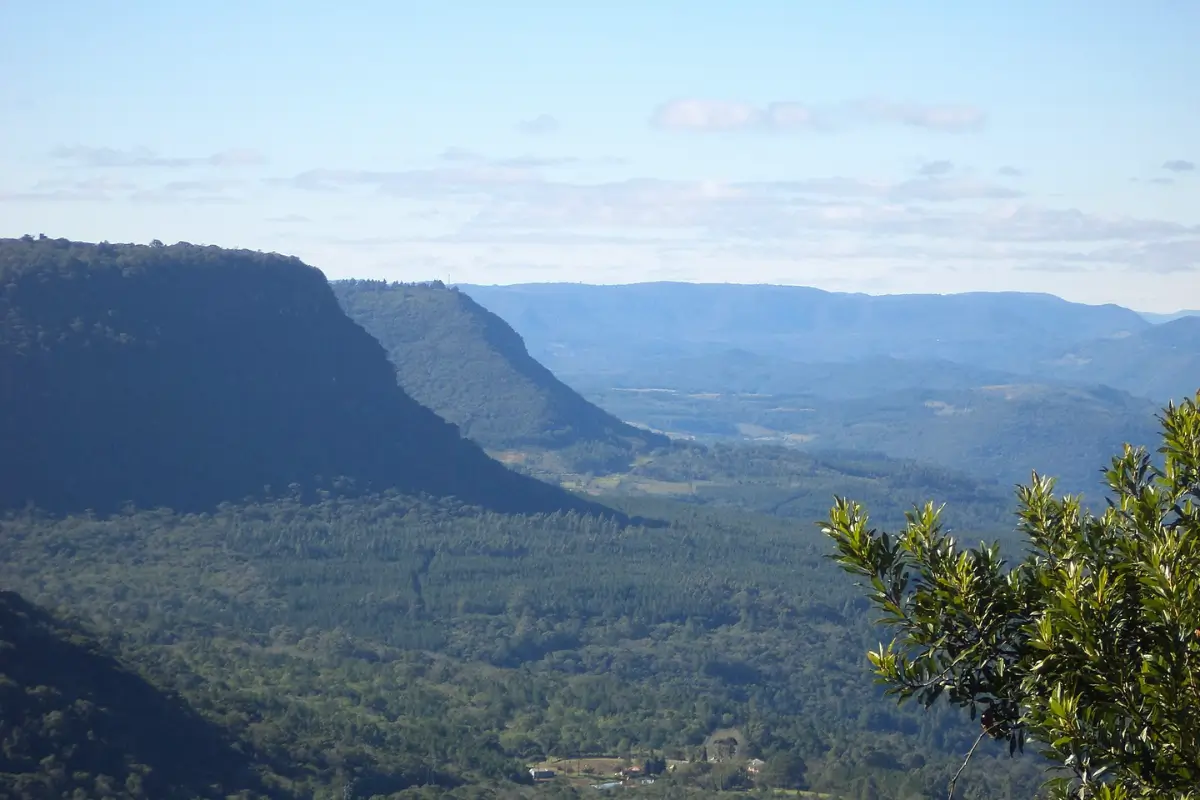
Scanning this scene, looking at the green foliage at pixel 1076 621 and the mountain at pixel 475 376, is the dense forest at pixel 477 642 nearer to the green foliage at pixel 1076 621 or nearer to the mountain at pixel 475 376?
the green foliage at pixel 1076 621

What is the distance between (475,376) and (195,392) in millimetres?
62500

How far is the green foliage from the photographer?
951 cm

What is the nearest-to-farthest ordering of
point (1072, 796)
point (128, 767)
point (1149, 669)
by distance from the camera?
point (1149, 669) → point (1072, 796) → point (128, 767)

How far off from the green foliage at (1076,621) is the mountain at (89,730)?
31.9m

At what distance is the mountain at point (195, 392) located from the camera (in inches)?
3708

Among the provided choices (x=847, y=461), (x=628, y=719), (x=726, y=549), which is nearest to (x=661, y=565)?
(x=726, y=549)

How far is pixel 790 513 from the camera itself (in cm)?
14788

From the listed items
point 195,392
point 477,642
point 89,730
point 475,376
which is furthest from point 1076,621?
point 475,376

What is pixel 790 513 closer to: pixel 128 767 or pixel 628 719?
pixel 628 719

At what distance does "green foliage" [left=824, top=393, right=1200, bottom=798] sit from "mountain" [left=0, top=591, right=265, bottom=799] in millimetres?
31901

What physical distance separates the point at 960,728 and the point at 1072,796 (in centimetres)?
7523

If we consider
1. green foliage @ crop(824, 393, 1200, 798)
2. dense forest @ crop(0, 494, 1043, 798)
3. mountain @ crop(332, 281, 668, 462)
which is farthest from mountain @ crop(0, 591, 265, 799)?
mountain @ crop(332, 281, 668, 462)

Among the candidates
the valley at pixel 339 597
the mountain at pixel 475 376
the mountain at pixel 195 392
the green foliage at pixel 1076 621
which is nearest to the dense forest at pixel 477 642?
the valley at pixel 339 597

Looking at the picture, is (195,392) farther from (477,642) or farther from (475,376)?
(475,376)
